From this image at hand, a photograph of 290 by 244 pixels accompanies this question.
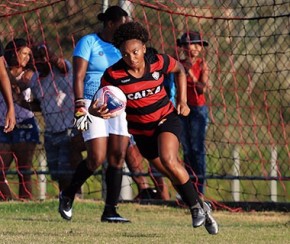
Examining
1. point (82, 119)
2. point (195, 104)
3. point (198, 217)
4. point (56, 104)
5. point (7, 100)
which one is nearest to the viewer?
point (198, 217)

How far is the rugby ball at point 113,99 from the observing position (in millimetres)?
9797

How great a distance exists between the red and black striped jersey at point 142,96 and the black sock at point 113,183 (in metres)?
1.13

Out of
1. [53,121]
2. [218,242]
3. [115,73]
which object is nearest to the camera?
[218,242]

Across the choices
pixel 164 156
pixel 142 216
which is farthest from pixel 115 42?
pixel 142 216

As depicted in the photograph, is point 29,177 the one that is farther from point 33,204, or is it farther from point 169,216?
point 169,216

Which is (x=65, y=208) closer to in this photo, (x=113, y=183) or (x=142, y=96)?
(x=113, y=183)

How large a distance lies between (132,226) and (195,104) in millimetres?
3056

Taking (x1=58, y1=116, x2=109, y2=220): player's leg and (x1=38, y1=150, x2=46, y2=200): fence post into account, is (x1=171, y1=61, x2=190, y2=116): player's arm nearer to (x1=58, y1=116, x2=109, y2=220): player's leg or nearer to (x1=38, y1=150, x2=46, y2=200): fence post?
(x1=58, y1=116, x2=109, y2=220): player's leg

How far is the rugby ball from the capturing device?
980 centimetres

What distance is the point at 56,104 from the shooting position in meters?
14.1

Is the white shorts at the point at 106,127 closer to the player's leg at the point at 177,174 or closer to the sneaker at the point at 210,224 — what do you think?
the player's leg at the point at 177,174

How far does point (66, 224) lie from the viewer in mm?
11180

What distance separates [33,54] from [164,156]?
4.74 metres

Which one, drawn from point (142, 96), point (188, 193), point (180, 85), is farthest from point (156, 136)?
point (180, 85)
